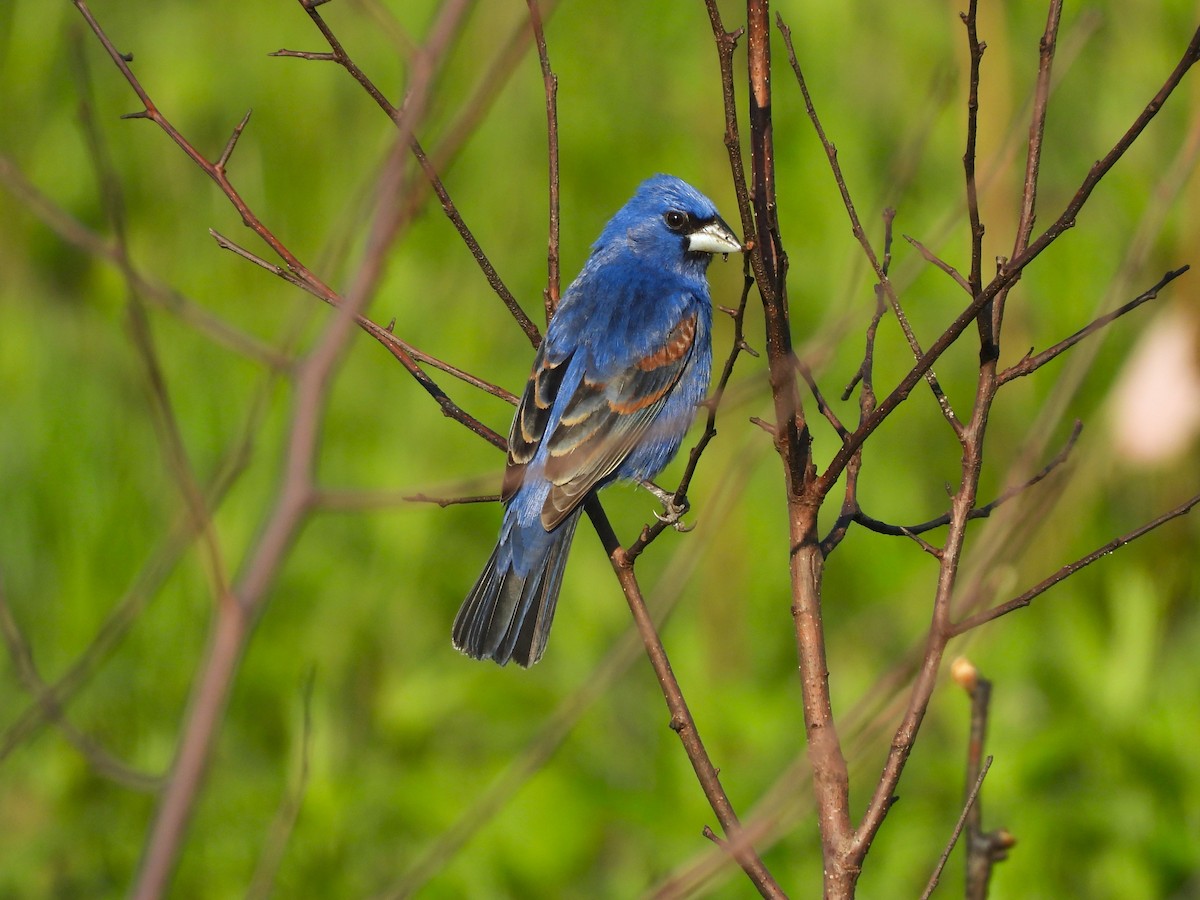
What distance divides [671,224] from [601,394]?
707 millimetres

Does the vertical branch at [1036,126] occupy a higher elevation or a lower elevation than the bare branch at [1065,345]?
higher

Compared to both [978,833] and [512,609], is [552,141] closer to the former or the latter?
[512,609]

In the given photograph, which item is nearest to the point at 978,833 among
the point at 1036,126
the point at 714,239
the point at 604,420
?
the point at 1036,126

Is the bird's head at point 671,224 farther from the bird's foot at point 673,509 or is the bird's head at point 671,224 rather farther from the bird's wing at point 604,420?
the bird's foot at point 673,509

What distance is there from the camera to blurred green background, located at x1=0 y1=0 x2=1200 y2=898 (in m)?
3.75

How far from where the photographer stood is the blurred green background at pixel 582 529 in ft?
12.3

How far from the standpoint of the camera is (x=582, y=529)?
5.31m

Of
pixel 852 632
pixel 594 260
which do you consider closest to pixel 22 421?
pixel 594 260

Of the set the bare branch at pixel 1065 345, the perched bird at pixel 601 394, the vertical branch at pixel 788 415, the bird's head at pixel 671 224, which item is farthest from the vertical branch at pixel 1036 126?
the bird's head at pixel 671 224

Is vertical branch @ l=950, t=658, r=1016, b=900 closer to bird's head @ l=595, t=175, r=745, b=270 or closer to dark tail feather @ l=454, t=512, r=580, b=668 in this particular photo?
dark tail feather @ l=454, t=512, r=580, b=668

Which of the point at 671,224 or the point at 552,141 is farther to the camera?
the point at 671,224

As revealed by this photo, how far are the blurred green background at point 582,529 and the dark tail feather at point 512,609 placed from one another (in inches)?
14.3

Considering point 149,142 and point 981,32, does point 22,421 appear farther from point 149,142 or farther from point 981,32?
point 981,32

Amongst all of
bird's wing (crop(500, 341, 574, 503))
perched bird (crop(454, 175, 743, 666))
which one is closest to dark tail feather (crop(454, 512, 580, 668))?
perched bird (crop(454, 175, 743, 666))
